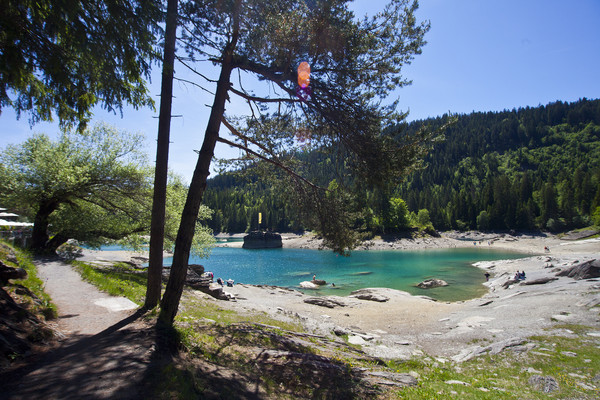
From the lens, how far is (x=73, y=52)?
6.52 m

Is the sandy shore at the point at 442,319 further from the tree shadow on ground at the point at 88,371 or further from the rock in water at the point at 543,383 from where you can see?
the tree shadow on ground at the point at 88,371

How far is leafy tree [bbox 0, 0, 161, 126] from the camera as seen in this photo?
5.62 m

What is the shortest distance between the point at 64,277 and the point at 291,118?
1152cm

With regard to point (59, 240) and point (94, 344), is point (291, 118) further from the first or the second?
point (59, 240)

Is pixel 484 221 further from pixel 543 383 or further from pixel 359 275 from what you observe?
pixel 543 383

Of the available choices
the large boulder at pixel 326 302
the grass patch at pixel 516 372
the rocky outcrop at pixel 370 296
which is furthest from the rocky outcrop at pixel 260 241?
the grass patch at pixel 516 372

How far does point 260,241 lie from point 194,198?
84.3 m

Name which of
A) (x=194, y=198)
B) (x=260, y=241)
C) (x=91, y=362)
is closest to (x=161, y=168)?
(x=194, y=198)

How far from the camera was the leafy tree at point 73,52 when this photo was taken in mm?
5617

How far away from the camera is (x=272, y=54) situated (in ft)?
29.1

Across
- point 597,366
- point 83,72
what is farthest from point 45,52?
point 597,366

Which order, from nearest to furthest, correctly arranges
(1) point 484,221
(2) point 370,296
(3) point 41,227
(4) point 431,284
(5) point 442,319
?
(5) point 442,319, (3) point 41,227, (2) point 370,296, (4) point 431,284, (1) point 484,221

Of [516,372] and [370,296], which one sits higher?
[516,372]

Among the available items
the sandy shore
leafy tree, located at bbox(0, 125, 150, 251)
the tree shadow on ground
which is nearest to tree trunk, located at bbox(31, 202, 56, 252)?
leafy tree, located at bbox(0, 125, 150, 251)
